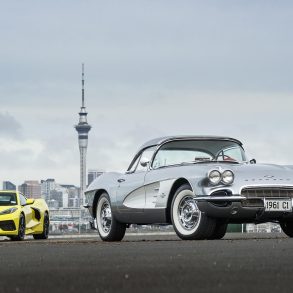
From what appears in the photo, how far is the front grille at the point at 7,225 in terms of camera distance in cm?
2030

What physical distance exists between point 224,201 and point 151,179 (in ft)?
5.07

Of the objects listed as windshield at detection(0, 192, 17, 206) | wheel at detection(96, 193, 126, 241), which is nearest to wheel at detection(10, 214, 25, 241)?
windshield at detection(0, 192, 17, 206)

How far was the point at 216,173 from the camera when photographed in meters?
13.6

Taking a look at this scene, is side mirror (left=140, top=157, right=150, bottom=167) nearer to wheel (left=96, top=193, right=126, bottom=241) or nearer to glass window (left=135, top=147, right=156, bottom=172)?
glass window (left=135, top=147, right=156, bottom=172)

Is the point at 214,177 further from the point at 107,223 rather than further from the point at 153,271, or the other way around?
the point at 153,271

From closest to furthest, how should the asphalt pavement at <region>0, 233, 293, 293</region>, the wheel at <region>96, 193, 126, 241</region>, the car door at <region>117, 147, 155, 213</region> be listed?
1. the asphalt pavement at <region>0, 233, 293, 293</region>
2. the car door at <region>117, 147, 155, 213</region>
3. the wheel at <region>96, 193, 126, 241</region>

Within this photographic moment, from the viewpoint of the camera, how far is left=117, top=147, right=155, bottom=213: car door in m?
15.0

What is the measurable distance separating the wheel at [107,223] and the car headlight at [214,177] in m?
2.45

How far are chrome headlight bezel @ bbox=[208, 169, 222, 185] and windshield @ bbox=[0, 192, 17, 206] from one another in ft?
27.6

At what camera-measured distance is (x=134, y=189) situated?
15086 millimetres

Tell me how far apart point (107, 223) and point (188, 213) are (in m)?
2.41

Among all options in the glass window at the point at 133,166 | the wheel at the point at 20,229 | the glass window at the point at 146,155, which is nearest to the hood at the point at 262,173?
the glass window at the point at 146,155

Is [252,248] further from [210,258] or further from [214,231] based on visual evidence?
[214,231]

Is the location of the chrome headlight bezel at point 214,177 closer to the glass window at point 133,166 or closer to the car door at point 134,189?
the car door at point 134,189
